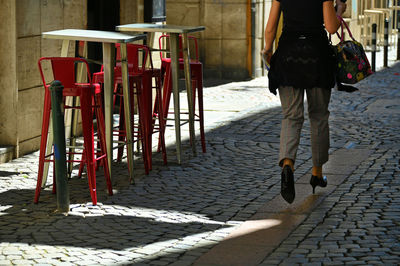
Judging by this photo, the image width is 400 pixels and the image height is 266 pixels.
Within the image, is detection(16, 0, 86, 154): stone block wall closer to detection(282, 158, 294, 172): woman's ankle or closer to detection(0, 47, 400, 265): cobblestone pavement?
detection(0, 47, 400, 265): cobblestone pavement

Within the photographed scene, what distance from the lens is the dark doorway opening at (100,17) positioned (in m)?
11.6

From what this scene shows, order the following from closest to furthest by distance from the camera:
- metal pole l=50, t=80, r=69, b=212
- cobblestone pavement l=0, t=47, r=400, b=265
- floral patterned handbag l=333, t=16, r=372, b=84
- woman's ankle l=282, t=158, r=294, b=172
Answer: cobblestone pavement l=0, t=47, r=400, b=265
metal pole l=50, t=80, r=69, b=212
woman's ankle l=282, t=158, r=294, b=172
floral patterned handbag l=333, t=16, r=372, b=84

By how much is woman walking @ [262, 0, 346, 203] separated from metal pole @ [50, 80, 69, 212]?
5.24ft

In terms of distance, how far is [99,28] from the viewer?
11.8m

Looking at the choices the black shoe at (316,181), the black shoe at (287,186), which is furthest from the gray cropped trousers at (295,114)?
the black shoe at (316,181)

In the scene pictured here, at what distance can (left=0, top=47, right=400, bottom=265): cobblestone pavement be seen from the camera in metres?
5.50

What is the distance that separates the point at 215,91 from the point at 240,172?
24.2ft

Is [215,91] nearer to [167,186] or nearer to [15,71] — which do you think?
[15,71]

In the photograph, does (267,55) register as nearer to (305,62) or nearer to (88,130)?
(305,62)

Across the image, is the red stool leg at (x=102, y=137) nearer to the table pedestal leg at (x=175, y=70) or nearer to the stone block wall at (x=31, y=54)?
the table pedestal leg at (x=175, y=70)

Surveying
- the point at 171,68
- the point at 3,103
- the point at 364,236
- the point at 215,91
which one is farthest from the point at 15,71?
the point at 215,91

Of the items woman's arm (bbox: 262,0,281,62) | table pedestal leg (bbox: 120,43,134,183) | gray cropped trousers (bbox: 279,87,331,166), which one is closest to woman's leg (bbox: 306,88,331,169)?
gray cropped trousers (bbox: 279,87,331,166)

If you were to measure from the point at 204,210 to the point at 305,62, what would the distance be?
1.35 meters

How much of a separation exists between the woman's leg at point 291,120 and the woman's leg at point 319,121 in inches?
5.1
